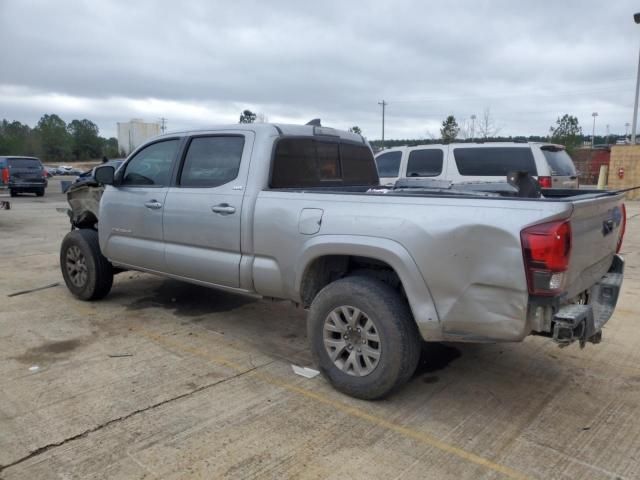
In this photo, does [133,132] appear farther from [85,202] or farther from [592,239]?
[592,239]

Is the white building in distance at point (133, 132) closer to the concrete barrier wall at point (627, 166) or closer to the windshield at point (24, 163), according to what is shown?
the windshield at point (24, 163)

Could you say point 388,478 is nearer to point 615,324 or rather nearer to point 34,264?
point 615,324

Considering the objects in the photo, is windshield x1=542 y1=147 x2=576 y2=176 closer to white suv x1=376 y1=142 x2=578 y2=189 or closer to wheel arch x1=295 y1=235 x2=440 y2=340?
white suv x1=376 y1=142 x2=578 y2=189

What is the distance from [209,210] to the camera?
4.36m

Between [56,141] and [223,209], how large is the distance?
10018cm

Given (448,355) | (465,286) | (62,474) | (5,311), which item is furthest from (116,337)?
(465,286)

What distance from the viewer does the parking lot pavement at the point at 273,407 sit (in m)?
2.81

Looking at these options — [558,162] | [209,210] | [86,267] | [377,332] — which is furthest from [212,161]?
[558,162]

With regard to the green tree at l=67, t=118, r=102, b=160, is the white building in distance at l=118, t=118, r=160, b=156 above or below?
below

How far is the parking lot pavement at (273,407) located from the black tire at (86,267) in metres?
0.50

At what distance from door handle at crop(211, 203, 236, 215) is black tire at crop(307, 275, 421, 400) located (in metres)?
1.06

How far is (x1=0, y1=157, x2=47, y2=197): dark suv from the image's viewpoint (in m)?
22.0

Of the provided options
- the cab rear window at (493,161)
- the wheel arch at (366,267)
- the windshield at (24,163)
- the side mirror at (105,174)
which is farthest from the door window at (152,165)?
the windshield at (24,163)

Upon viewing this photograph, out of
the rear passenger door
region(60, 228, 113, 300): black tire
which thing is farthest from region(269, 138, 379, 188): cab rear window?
region(60, 228, 113, 300): black tire
